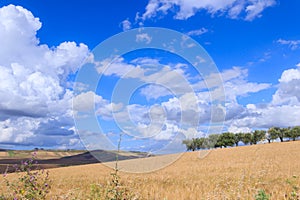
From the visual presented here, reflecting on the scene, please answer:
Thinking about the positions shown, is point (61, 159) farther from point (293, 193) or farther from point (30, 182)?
point (293, 193)

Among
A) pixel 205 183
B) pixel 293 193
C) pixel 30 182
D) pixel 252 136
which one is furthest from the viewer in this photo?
pixel 252 136

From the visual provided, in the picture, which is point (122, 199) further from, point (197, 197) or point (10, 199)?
point (10, 199)

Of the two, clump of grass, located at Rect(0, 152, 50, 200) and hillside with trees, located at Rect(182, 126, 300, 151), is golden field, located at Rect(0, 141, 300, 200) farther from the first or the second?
hillside with trees, located at Rect(182, 126, 300, 151)

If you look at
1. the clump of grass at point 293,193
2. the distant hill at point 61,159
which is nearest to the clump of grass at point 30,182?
the distant hill at point 61,159

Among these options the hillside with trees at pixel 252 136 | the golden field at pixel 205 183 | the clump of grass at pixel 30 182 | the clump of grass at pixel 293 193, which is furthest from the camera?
the hillside with trees at pixel 252 136

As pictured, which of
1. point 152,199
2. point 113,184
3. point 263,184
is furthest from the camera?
point 263,184

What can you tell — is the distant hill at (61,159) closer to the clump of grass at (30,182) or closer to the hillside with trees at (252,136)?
the clump of grass at (30,182)

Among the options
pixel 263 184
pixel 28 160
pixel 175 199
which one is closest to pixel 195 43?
pixel 263 184

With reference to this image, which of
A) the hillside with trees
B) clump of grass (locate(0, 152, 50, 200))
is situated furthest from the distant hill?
the hillside with trees

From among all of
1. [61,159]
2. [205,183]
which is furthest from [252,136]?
[205,183]

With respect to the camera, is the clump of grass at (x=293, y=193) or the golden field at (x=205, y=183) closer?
the clump of grass at (x=293, y=193)

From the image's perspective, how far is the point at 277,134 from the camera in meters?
107

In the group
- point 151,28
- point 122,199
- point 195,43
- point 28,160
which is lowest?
point 122,199

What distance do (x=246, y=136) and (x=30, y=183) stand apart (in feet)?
391
